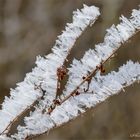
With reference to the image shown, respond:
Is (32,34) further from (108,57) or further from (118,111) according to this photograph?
(108,57)

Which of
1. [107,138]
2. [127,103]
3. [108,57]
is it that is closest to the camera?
[108,57]

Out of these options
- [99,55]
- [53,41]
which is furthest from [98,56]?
[53,41]

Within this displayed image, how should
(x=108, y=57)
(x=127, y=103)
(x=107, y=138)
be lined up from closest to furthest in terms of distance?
(x=108, y=57) → (x=107, y=138) → (x=127, y=103)

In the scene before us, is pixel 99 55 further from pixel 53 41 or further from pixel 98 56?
pixel 53 41

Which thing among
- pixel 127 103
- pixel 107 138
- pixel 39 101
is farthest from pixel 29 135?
pixel 127 103

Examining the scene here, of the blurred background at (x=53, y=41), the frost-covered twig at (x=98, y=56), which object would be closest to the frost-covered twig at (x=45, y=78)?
the frost-covered twig at (x=98, y=56)

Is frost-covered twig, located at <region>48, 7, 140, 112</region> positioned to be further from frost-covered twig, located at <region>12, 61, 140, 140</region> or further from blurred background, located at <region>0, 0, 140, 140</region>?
blurred background, located at <region>0, 0, 140, 140</region>

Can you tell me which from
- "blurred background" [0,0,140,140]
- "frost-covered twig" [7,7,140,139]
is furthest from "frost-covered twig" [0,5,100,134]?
"blurred background" [0,0,140,140]
